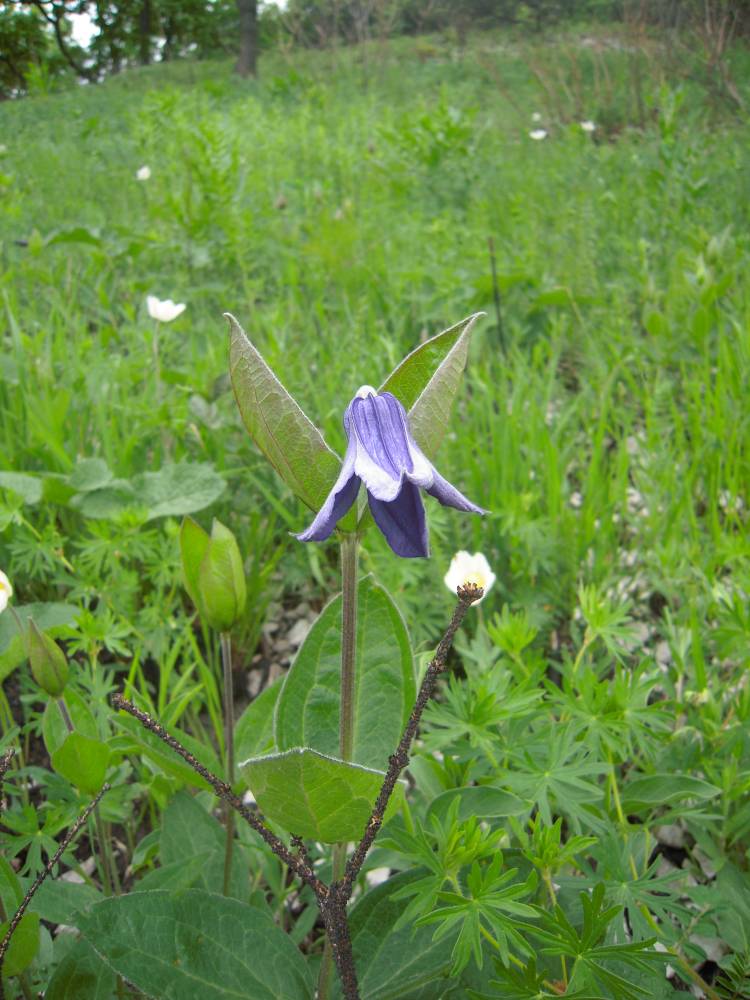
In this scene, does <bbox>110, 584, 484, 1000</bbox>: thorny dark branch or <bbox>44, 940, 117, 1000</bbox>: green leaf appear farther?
<bbox>44, 940, 117, 1000</bbox>: green leaf

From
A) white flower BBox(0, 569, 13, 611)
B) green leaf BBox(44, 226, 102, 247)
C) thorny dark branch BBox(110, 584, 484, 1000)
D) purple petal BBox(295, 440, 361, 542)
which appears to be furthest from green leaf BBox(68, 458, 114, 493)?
green leaf BBox(44, 226, 102, 247)

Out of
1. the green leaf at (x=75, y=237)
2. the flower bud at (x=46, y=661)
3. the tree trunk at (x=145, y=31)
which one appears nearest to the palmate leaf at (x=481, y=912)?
the flower bud at (x=46, y=661)

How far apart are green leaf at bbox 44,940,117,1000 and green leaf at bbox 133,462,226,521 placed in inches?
34.9

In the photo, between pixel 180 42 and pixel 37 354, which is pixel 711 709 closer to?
pixel 37 354

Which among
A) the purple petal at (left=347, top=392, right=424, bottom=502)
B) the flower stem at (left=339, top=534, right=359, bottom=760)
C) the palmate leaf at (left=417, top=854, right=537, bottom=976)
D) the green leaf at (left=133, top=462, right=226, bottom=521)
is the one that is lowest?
the palmate leaf at (left=417, top=854, right=537, bottom=976)

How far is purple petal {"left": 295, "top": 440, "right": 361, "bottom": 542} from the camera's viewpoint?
623 mm

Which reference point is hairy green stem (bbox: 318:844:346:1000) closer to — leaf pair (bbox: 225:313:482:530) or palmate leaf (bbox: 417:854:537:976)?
palmate leaf (bbox: 417:854:537:976)

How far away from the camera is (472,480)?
1.80 metres

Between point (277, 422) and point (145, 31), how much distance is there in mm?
23292

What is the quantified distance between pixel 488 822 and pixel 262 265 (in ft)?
9.29

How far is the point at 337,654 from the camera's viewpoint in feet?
2.97

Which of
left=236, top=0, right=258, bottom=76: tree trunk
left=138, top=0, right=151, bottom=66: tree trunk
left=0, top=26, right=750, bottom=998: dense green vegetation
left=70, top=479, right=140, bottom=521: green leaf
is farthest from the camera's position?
left=138, top=0, right=151, bottom=66: tree trunk

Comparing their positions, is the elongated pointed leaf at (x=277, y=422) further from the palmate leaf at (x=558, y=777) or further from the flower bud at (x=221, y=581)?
the palmate leaf at (x=558, y=777)

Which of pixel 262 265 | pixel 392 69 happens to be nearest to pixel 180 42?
pixel 392 69
